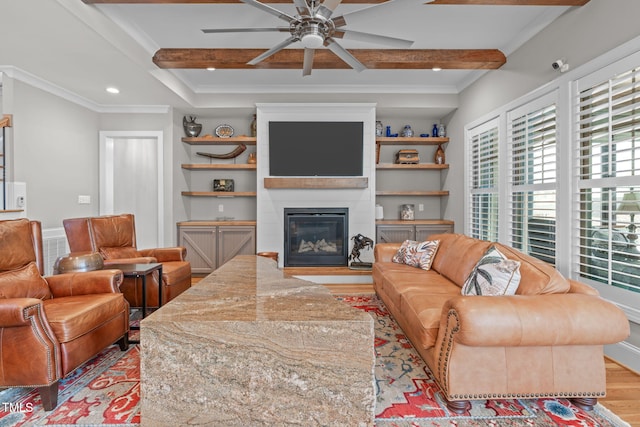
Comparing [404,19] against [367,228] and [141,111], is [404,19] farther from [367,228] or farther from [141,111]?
[141,111]

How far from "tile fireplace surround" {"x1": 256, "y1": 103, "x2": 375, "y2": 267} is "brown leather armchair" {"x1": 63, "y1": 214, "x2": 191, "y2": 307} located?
56.5 inches

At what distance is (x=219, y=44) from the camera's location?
370 centimetres

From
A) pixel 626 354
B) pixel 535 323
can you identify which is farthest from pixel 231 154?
pixel 626 354

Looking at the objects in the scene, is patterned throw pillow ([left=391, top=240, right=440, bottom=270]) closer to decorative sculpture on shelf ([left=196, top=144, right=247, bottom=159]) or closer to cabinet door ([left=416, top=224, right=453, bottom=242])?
cabinet door ([left=416, top=224, right=453, bottom=242])

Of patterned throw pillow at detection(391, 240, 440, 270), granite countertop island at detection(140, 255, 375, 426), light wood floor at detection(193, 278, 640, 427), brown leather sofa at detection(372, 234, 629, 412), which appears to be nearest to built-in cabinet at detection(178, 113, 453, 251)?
patterned throw pillow at detection(391, 240, 440, 270)

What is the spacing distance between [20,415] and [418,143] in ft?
17.8

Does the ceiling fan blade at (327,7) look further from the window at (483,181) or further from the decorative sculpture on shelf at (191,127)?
the decorative sculpture on shelf at (191,127)

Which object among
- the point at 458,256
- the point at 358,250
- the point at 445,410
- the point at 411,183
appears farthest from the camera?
the point at 411,183

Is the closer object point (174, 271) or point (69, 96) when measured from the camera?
point (174, 271)

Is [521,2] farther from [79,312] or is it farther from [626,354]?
[79,312]

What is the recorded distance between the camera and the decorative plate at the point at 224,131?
5414 mm

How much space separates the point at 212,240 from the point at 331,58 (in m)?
3.06

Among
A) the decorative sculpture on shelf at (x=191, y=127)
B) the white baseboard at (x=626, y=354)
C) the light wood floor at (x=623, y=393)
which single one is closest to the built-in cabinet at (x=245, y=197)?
the decorative sculpture on shelf at (x=191, y=127)

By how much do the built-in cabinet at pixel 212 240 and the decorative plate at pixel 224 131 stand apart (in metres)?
1.43
